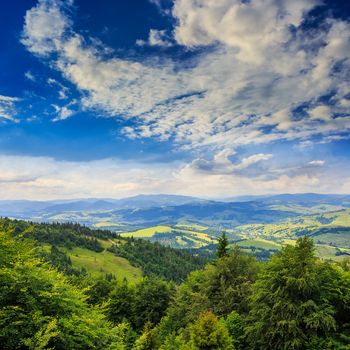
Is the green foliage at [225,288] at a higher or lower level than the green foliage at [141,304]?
higher

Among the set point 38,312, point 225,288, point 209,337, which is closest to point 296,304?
point 209,337

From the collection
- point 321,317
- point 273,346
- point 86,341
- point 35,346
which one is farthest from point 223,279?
point 35,346

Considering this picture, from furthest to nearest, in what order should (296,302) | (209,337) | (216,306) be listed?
(216,306) < (296,302) < (209,337)

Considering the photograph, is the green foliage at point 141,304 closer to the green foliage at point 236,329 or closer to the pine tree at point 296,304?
Answer: the green foliage at point 236,329

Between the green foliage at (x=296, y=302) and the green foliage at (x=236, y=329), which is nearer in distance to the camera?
the green foliage at (x=296, y=302)

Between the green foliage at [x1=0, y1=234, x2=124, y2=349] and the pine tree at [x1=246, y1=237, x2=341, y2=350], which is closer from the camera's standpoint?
the green foliage at [x1=0, y1=234, x2=124, y2=349]

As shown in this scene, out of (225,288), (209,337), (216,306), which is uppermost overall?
(209,337)

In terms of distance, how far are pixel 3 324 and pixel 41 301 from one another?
2822mm

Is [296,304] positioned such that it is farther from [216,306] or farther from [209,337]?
[216,306]

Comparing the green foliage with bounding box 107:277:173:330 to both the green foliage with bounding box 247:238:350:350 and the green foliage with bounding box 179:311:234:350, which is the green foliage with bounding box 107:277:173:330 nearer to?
the green foliage with bounding box 247:238:350:350

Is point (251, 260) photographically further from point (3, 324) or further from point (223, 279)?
point (3, 324)

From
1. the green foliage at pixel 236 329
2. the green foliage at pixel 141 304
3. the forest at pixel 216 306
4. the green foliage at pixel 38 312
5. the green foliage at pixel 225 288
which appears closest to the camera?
the green foliage at pixel 38 312

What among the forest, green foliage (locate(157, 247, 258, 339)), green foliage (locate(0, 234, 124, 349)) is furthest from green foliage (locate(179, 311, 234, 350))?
green foliage (locate(157, 247, 258, 339))

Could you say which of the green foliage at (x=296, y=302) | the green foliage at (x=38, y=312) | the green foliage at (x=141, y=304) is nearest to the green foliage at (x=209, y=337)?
the green foliage at (x=296, y=302)
